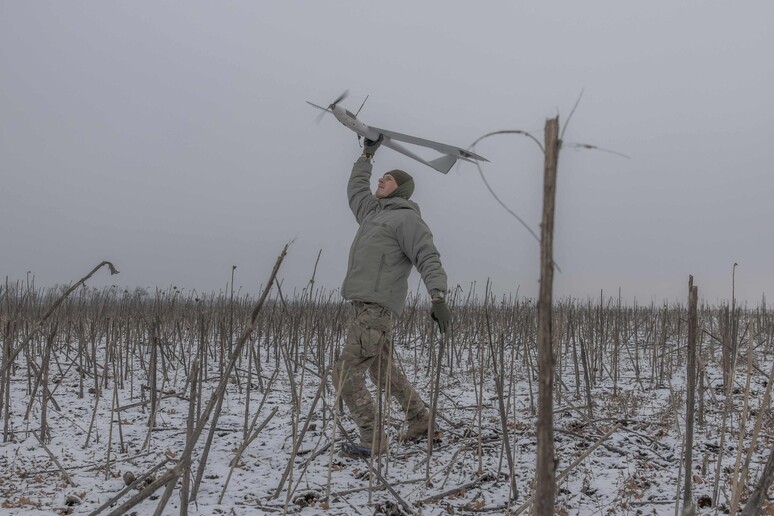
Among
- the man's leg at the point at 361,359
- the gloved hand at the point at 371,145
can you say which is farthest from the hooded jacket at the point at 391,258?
the gloved hand at the point at 371,145

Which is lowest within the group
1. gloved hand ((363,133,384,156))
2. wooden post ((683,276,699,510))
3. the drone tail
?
wooden post ((683,276,699,510))

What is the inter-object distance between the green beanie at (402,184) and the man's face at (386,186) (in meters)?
0.02

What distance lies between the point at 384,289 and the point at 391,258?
0.61ft

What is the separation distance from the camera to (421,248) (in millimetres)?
2975

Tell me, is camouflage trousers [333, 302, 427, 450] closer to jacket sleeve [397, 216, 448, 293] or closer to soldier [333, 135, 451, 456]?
soldier [333, 135, 451, 456]

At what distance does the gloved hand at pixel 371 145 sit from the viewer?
3.47m

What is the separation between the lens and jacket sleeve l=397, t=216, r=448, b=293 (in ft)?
9.41

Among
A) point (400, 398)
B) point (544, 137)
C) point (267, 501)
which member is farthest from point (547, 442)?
point (400, 398)

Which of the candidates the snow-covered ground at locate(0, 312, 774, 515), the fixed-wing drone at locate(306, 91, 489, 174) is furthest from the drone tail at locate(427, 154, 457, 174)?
the snow-covered ground at locate(0, 312, 774, 515)

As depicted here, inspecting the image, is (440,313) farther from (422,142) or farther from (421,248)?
(422,142)

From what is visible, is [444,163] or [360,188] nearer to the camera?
[444,163]

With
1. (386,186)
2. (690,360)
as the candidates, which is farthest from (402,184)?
(690,360)

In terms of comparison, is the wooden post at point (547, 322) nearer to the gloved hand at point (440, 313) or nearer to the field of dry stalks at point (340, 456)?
the field of dry stalks at point (340, 456)

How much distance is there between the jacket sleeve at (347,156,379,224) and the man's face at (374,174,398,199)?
14cm
